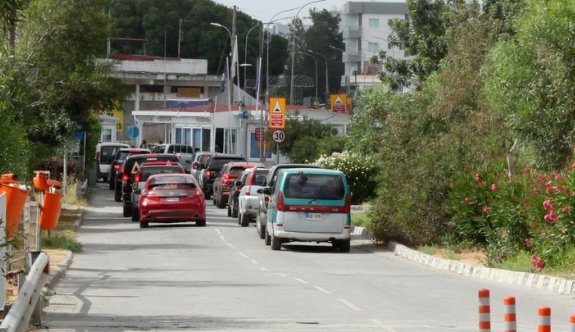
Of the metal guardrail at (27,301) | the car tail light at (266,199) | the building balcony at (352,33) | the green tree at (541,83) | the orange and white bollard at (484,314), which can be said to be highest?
the building balcony at (352,33)

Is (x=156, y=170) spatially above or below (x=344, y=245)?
above

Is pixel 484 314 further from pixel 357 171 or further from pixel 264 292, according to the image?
pixel 357 171

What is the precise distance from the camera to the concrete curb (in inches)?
845

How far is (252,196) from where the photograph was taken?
41688 mm

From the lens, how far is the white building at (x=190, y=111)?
3123 inches

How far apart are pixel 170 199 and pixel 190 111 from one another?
47.2m

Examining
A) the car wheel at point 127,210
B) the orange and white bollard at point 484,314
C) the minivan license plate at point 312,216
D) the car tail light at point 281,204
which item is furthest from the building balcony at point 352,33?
the orange and white bollard at point 484,314

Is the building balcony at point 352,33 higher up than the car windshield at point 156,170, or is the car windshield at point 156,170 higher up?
the building balcony at point 352,33

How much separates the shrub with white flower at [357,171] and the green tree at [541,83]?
21.9 m

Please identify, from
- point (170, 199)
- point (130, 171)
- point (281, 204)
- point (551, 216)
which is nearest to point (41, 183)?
point (551, 216)

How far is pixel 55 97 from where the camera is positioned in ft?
133

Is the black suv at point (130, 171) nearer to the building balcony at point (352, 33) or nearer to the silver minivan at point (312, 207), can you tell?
the silver minivan at point (312, 207)

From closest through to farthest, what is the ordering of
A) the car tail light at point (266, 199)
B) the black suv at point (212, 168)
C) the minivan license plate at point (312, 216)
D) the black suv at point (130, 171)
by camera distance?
the minivan license plate at point (312, 216) → the car tail light at point (266, 199) → the black suv at point (130, 171) → the black suv at point (212, 168)

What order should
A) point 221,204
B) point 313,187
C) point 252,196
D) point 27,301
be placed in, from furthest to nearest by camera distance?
point 221,204
point 252,196
point 313,187
point 27,301
